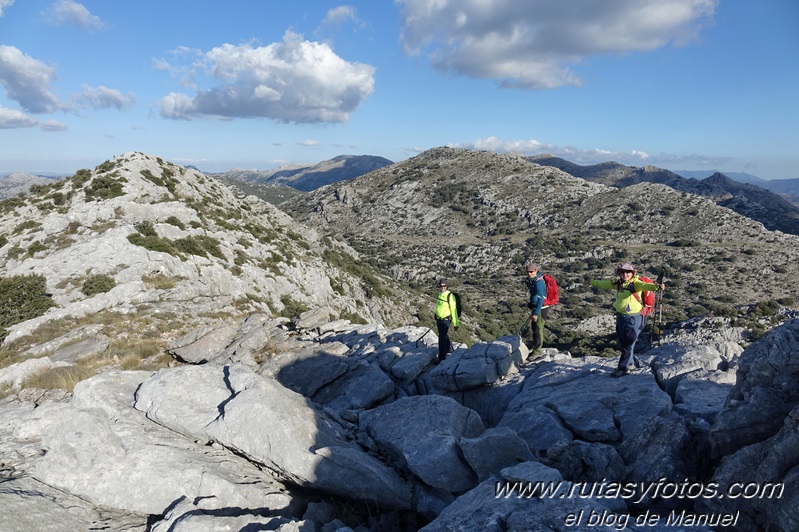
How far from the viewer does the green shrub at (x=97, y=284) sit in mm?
21422

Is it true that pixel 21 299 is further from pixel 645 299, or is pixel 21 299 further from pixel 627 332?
pixel 645 299

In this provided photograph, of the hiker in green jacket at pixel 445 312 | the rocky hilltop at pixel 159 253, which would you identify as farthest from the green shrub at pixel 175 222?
the hiker in green jacket at pixel 445 312

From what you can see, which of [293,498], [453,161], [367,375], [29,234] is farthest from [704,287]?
[453,161]

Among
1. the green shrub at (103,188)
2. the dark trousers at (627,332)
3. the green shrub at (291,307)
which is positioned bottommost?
the green shrub at (291,307)

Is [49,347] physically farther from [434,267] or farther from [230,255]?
[434,267]

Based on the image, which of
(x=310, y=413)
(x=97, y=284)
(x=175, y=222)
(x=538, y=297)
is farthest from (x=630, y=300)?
(x=175, y=222)

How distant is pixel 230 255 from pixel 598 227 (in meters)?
81.0

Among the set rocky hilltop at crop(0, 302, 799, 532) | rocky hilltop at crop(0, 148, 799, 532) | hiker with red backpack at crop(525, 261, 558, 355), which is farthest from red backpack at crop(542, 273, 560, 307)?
rocky hilltop at crop(0, 302, 799, 532)

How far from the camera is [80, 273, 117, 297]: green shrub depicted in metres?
21.4

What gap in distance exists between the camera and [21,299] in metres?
20.4

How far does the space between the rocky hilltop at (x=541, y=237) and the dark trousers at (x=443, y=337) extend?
3398 cm

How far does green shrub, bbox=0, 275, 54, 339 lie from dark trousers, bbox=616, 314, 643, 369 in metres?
24.7

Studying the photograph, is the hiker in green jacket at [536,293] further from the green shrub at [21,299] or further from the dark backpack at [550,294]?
the green shrub at [21,299]

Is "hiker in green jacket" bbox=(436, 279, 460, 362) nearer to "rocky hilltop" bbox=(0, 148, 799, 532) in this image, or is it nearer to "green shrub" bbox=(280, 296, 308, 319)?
"rocky hilltop" bbox=(0, 148, 799, 532)
